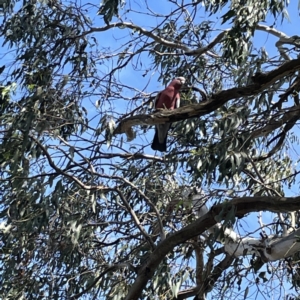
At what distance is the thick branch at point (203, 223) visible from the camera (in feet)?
11.5

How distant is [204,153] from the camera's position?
3730 mm

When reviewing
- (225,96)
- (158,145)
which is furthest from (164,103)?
(225,96)

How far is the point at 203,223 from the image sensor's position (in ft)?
12.2

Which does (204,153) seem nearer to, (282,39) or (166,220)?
(166,220)

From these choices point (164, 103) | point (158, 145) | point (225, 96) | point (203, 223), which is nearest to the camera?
point (225, 96)

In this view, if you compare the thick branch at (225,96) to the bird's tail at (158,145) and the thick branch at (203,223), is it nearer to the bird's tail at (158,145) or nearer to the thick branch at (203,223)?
the thick branch at (203,223)

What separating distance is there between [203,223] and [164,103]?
3.55 feet

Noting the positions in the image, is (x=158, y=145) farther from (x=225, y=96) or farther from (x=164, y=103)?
(x=225, y=96)

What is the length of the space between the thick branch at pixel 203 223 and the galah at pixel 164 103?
0.99m

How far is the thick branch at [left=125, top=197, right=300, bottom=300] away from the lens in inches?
138

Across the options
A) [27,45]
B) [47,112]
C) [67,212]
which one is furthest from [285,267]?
[27,45]

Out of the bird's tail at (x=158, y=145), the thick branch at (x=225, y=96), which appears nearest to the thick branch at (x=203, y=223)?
the thick branch at (x=225, y=96)

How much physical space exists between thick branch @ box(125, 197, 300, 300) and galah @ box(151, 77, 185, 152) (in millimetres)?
991

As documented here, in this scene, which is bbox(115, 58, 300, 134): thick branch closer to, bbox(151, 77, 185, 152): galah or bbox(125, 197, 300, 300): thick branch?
bbox(125, 197, 300, 300): thick branch
